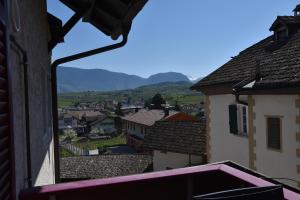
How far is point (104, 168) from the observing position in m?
27.5

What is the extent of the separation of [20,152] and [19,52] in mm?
797

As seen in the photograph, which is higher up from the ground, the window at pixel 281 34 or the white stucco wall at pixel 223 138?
the window at pixel 281 34

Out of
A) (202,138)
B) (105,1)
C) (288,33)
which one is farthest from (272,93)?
(202,138)

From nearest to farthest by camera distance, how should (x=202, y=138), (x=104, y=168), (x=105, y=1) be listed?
(x=105, y=1) < (x=202, y=138) < (x=104, y=168)

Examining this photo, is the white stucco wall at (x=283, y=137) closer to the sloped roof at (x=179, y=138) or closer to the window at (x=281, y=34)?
the window at (x=281, y=34)

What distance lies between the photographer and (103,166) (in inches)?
1096

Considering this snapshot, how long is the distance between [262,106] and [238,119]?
7.65ft

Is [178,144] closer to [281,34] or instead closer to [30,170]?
[281,34]

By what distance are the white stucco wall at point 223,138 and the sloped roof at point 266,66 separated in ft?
2.32

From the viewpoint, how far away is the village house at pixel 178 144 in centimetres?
2125

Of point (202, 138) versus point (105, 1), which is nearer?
point (105, 1)

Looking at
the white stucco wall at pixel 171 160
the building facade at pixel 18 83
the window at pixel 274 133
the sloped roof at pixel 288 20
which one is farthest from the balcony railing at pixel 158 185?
the white stucco wall at pixel 171 160

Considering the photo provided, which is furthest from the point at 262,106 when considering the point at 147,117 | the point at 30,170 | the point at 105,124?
the point at 105,124

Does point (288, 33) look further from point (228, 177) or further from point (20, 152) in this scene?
point (20, 152)
